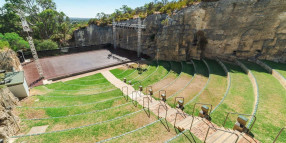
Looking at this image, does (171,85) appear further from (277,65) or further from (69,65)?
(69,65)

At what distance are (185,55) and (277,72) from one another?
12804mm

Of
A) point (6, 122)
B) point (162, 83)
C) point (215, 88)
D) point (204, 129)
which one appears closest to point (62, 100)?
point (6, 122)

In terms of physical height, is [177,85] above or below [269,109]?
below

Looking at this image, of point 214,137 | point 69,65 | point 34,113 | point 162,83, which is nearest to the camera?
point 214,137

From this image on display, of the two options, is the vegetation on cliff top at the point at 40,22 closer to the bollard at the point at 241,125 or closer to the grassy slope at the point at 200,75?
the grassy slope at the point at 200,75

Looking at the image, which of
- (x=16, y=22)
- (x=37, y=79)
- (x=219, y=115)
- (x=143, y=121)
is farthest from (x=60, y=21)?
(x=219, y=115)

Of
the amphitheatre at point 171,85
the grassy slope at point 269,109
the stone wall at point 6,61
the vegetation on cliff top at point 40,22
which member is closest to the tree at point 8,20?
the vegetation on cliff top at point 40,22

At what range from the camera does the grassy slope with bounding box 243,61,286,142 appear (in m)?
7.36

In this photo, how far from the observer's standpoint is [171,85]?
16.0 meters

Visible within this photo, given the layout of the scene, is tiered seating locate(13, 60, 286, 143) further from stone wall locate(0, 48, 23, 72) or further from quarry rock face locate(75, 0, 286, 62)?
stone wall locate(0, 48, 23, 72)

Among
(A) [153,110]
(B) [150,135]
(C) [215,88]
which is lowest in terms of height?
(A) [153,110]

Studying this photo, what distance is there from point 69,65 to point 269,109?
2810 centimetres

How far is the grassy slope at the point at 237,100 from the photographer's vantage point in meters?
9.08

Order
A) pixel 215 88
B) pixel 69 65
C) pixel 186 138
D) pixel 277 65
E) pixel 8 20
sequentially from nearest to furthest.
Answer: pixel 186 138 → pixel 215 88 → pixel 277 65 → pixel 69 65 → pixel 8 20
